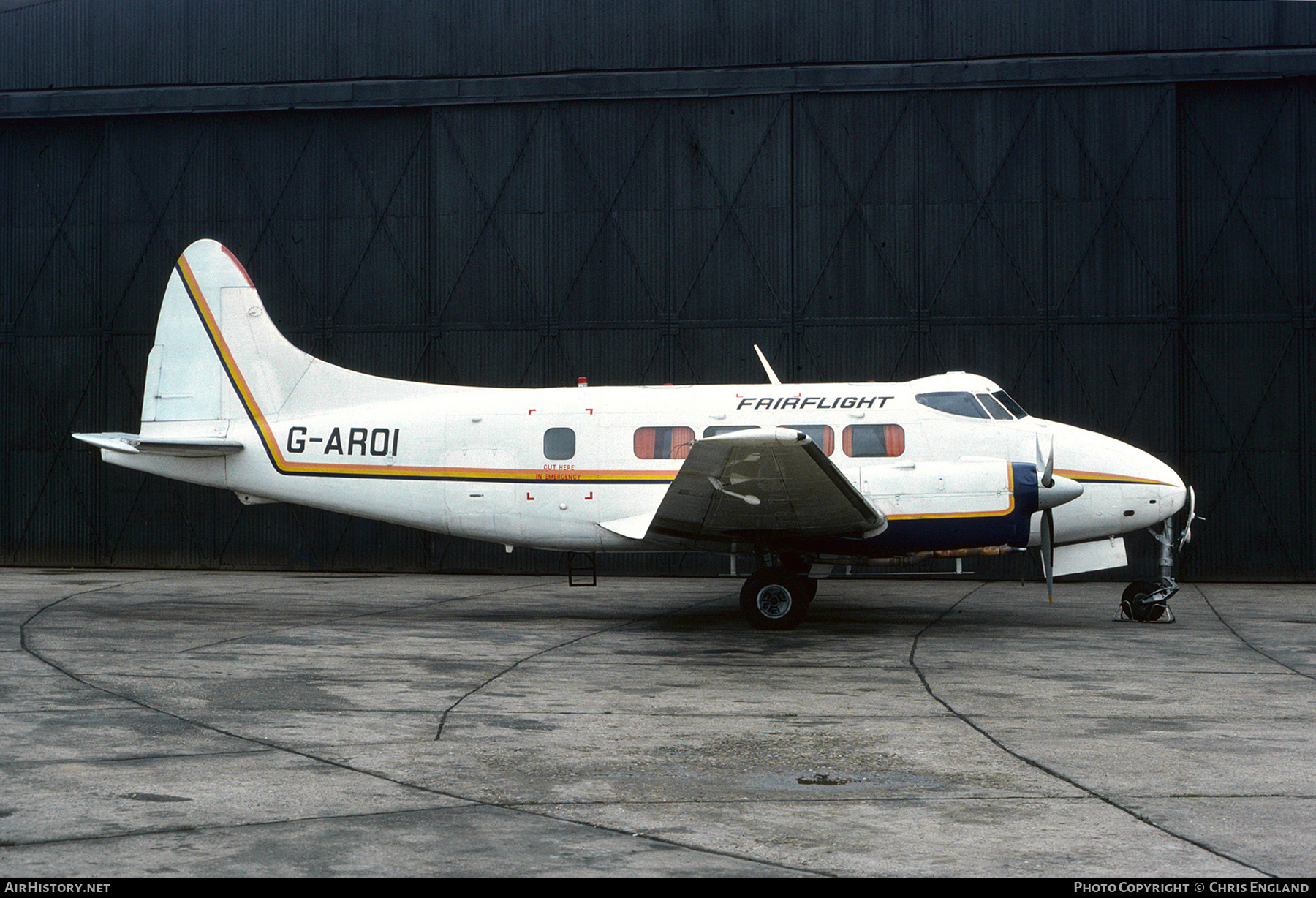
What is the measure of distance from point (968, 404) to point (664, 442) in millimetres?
4166

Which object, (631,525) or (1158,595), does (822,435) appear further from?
(1158,595)

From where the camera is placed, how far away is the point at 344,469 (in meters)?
16.5

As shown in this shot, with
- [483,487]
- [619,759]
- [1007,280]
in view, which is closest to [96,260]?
[483,487]

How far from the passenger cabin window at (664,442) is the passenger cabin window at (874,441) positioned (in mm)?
2158

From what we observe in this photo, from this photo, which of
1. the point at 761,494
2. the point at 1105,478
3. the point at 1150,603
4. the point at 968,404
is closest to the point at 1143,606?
the point at 1150,603

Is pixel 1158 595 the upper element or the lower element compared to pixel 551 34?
lower

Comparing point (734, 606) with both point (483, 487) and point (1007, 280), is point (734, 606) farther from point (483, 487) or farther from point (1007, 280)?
point (1007, 280)

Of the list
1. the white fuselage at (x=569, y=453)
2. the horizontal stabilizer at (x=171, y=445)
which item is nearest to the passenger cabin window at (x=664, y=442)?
the white fuselage at (x=569, y=453)

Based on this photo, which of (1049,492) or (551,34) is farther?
(551,34)

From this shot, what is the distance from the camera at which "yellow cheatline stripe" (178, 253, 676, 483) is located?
1596 centimetres

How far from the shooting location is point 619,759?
772cm

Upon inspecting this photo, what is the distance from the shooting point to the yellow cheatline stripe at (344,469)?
52.4 ft

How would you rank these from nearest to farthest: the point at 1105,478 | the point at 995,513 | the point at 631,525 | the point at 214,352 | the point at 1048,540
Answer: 1. the point at 995,513
2. the point at 1048,540
3. the point at 1105,478
4. the point at 631,525
5. the point at 214,352
